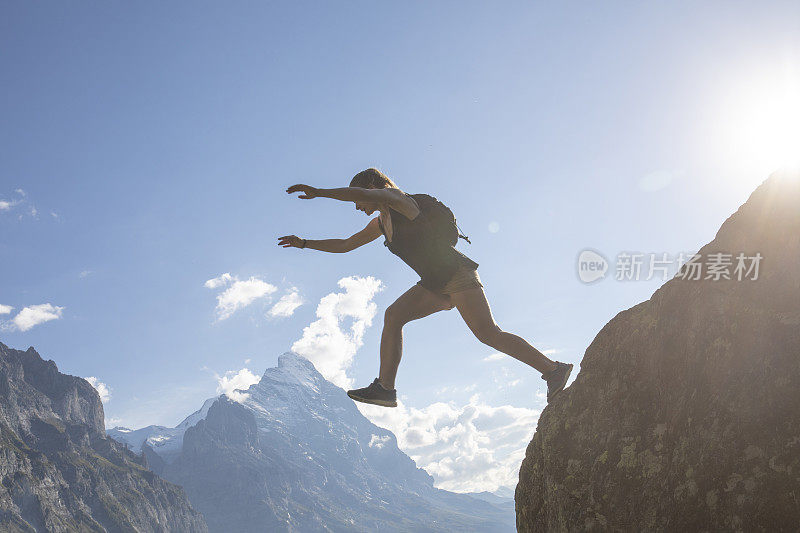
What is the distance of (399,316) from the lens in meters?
6.06

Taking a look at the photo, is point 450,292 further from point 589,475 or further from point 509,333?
point 589,475

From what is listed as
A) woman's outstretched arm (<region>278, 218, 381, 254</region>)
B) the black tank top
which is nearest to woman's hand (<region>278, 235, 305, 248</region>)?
woman's outstretched arm (<region>278, 218, 381, 254</region>)

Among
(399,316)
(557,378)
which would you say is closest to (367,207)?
(399,316)

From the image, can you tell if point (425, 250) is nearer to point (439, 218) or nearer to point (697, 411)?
point (439, 218)

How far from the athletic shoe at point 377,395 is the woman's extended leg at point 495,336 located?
1221 millimetres

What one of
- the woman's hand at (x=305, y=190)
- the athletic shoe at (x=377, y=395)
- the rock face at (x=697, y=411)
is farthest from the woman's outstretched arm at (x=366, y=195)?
the rock face at (x=697, y=411)

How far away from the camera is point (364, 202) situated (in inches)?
210

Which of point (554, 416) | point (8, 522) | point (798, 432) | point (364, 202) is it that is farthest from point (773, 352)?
point (8, 522)

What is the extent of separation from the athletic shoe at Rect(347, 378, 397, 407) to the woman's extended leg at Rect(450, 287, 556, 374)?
1.22m

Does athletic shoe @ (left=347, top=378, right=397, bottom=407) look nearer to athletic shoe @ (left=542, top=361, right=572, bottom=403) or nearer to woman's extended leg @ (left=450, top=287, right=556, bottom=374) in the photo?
woman's extended leg @ (left=450, top=287, right=556, bottom=374)

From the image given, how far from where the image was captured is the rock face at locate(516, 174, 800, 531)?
3.50 m

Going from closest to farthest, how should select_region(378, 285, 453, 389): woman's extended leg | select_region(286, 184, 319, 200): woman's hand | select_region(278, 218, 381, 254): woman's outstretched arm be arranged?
1. select_region(286, 184, 319, 200): woman's hand
2. select_region(378, 285, 453, 389): woman's extended leg
3. select_region(278, 218, 381, 254): woman's outstretched arm

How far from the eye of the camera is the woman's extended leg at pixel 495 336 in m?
5.68

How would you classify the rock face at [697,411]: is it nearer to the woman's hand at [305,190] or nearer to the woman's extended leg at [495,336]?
the woman's extended leg at [495,336]
